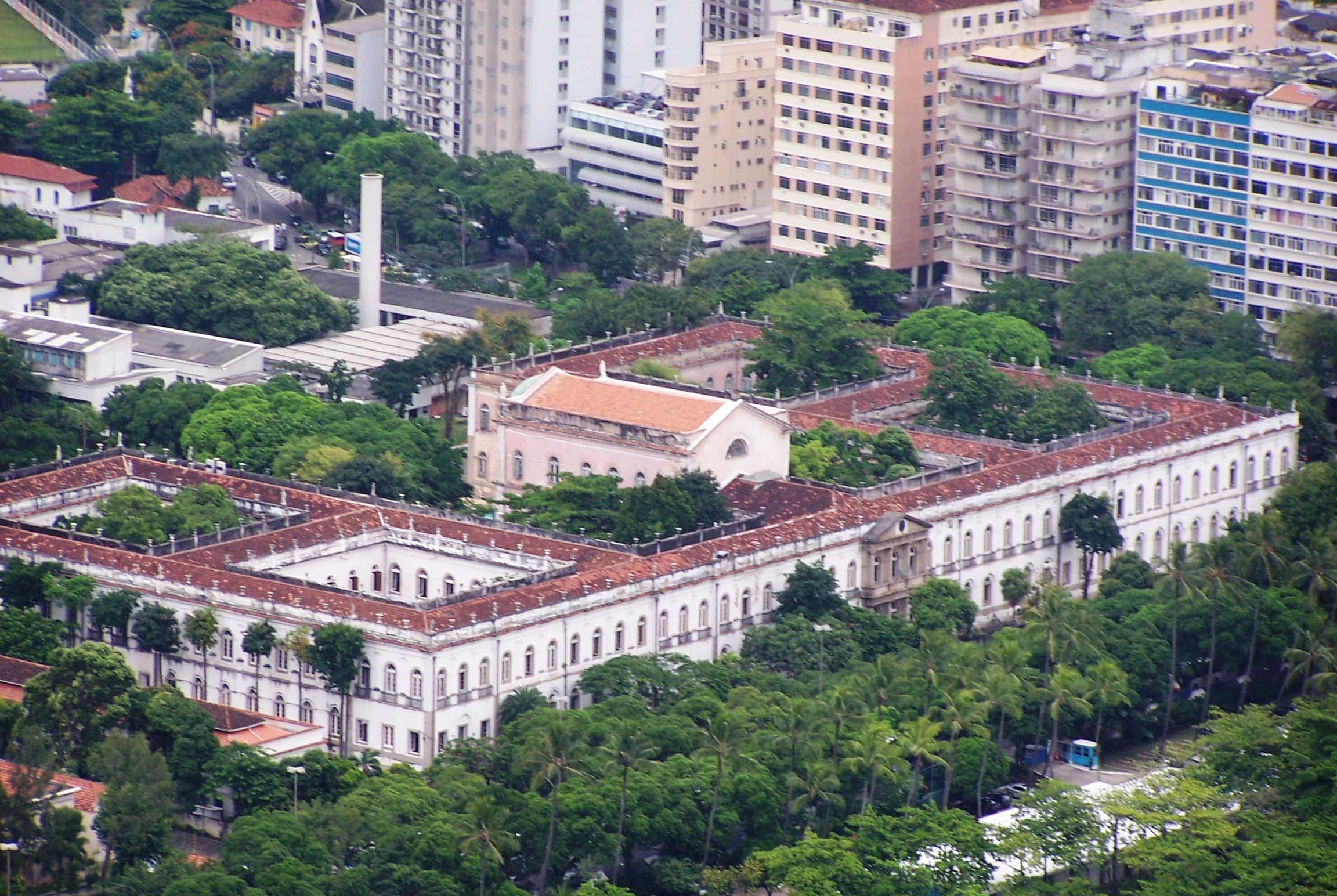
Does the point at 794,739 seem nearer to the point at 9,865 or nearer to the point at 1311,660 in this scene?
the point at 1311,660

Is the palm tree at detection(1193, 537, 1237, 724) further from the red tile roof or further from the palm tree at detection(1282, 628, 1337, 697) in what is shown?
the red tile roof

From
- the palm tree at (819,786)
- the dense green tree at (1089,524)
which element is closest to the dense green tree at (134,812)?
the palm tree at (819,786)

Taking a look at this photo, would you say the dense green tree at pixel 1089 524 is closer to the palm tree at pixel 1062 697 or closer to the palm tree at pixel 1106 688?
the palm tree at pixel 1106 688

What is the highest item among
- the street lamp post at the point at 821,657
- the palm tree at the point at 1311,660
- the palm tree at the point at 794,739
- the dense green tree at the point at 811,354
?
the dense green tree at the point at 811,354

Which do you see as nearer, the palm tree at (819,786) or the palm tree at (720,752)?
the palm tree at (720,752)

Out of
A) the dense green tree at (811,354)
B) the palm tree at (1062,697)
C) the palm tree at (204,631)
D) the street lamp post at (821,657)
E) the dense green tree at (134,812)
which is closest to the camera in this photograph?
the dense green tree at (134,812)

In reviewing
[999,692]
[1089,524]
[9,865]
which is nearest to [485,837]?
[9,865]

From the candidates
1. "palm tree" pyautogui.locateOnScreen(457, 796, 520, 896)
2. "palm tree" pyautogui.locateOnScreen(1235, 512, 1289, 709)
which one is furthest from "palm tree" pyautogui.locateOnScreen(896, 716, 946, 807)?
"palm tree" pyautogui.locateOnScreen(1235, 512, 1289, 709)
